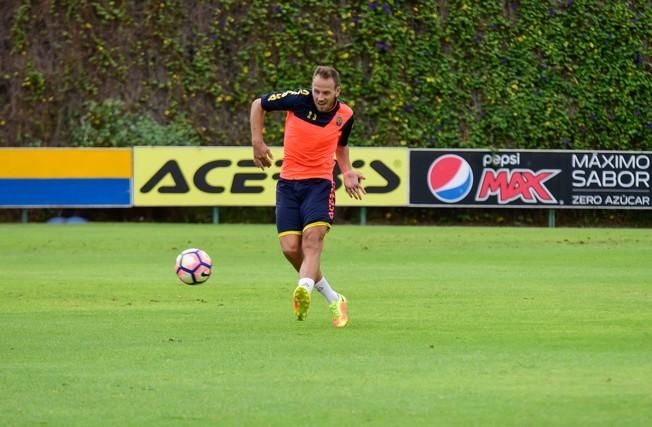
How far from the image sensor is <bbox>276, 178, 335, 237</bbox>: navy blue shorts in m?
12.2

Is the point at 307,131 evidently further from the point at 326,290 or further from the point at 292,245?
the point at 326,290

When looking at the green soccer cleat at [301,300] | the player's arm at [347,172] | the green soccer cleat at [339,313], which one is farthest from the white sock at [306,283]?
the player's arm at [347,172]

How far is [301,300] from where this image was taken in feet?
38.2

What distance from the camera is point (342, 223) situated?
31672 mm

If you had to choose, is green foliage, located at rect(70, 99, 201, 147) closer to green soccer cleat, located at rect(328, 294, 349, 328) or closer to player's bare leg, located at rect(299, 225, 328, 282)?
player's bare leg, located at rect(299, 225, 328, 282)

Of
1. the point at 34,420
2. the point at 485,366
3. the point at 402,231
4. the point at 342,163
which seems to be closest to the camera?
the point at 34,420

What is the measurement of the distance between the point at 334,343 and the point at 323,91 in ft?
7.54

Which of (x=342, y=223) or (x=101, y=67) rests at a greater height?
(x=101, y=67)

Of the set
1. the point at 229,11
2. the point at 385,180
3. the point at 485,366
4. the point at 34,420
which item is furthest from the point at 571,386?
the point at 229,11

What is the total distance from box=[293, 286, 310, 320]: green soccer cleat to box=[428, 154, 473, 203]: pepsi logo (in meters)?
18.3

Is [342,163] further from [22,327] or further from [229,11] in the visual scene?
[229,11]

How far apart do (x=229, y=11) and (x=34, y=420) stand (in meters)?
26.2

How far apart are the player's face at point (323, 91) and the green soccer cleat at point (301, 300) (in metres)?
1.50

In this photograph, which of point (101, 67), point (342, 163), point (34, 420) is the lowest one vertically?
point (34, 420)
